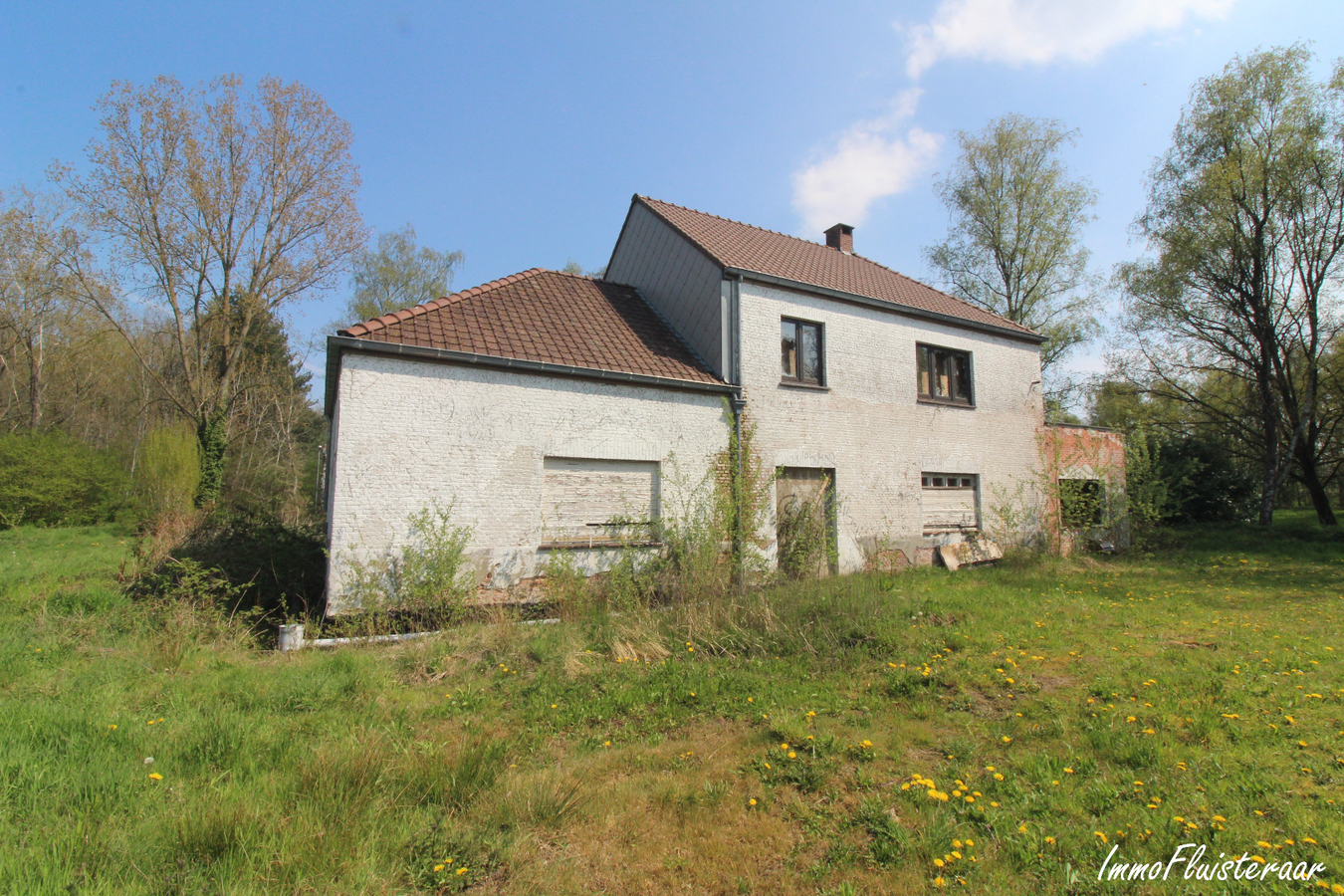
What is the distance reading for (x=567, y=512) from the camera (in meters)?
8.95

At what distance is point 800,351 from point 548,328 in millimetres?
4798

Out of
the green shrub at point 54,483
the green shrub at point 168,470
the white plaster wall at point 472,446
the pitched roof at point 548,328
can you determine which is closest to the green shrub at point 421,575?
the white plaster wall at point 472,446

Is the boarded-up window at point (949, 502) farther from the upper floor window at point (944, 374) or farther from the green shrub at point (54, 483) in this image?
the green shrub at point (54, 483)

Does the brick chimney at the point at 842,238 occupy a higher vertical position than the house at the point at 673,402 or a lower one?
higher

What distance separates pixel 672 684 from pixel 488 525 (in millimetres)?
3939

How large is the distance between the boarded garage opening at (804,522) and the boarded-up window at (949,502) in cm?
271

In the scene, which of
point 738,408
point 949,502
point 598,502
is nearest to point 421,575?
point 598,502

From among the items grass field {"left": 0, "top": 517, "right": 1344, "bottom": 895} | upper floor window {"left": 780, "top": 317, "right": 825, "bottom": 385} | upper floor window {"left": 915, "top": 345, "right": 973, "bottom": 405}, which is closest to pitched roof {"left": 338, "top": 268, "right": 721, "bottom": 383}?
upper floor window {"left": 780, "top": 317, "right": 825, "bottom": 385}

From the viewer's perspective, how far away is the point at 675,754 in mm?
4211

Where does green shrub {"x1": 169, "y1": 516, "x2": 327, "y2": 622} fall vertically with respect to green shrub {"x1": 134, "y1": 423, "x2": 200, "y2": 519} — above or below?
below

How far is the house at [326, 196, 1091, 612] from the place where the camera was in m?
8.03

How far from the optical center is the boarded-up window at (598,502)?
29.1ft

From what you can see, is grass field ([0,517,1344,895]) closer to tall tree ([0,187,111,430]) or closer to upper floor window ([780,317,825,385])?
upper floor window ([780,317,825,385])

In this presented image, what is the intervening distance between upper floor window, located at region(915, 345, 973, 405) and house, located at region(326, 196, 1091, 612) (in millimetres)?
52
